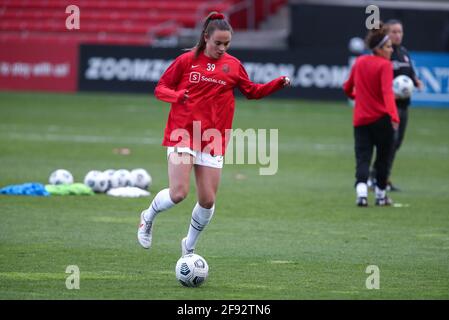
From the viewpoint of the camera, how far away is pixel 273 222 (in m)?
13.6

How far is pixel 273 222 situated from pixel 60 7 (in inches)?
1132

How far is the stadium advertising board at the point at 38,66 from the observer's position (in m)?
35.1

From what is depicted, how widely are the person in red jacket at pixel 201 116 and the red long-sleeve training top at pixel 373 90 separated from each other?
5130 millimetres

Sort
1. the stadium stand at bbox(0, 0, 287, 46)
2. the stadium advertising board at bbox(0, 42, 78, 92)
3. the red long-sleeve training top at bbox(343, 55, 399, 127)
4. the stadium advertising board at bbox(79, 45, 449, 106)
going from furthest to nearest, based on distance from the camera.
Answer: the stadium stand at bbox(0, 0, 287, 46)
the stadium advertising board at bbox(0, 42, 78, 92)
the stadium advertising board at bbox(79, 45, 449, 106)
the red long-sleeve training top at bbox(343, 55, 399, 127)

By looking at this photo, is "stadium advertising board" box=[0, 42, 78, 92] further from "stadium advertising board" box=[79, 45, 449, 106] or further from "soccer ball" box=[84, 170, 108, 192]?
"soccer ball" box=[84, 170, 108, 192]

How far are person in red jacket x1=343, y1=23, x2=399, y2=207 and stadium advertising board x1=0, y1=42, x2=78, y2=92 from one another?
20.8 m

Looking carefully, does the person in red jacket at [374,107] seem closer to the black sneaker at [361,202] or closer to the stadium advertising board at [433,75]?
the black sneaker at [361,202]

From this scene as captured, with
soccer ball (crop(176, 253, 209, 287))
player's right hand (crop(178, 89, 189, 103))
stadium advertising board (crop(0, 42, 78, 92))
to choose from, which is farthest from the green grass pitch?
stadium advertising board (crop(0, 42, 78, 92))

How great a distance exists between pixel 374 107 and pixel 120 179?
391 centimetres

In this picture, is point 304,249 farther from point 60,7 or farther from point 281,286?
point 60,7

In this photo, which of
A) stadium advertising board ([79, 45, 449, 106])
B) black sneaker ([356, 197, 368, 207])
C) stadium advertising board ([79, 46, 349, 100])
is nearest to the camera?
black sneaker ([356, 197, 368, 207])

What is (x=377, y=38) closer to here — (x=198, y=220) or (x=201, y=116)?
(x=201, y=116)

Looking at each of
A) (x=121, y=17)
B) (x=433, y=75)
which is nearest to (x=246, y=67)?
(x=433, y=75)

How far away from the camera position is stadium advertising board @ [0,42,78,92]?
35.1 metres
